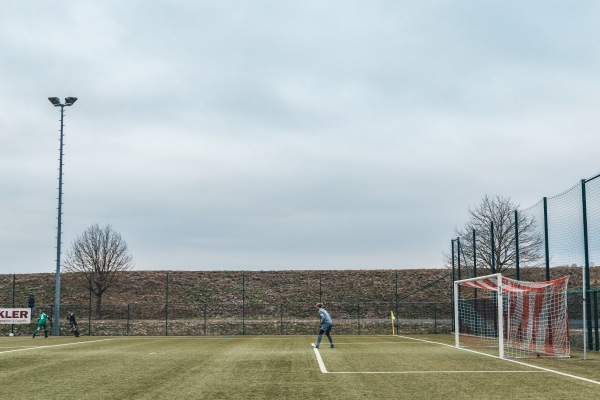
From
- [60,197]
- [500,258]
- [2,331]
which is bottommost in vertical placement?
[2,331]

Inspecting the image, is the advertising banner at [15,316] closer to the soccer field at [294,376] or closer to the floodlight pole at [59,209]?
the floodlight pole at [59,209]

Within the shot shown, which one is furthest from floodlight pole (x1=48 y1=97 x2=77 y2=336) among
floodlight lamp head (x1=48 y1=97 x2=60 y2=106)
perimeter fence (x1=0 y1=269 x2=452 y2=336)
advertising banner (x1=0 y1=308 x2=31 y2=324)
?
perimeter fence (x1=0 y1=269 x2=452 y2=336)

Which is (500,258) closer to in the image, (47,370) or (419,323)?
(419,323)

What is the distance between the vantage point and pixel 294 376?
47.3 feet

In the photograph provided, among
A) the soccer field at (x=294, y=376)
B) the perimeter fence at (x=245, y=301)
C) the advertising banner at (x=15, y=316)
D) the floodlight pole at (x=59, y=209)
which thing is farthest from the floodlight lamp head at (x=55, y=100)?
the soccer field at (x=294, y=376)

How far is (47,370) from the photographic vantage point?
16.1m

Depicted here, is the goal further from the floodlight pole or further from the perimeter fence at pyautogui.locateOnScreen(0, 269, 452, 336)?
the floodlight pole

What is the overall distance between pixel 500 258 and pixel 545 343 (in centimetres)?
2490

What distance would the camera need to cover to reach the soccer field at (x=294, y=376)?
1181cm

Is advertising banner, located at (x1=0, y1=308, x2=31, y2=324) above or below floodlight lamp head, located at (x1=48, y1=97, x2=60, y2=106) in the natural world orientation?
below

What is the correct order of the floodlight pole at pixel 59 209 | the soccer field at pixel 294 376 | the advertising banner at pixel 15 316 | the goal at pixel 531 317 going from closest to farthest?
the soccer field at pixel 294 376 → the goal at pixel 531 317 → the floodlight pole at pixel 59 209 → the advertising banner at pixel 15 316

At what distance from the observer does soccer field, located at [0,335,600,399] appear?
1181 cm

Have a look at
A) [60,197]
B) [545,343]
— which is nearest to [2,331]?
[60,197]

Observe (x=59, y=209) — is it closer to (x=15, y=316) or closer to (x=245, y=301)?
(x=15, y=316)
